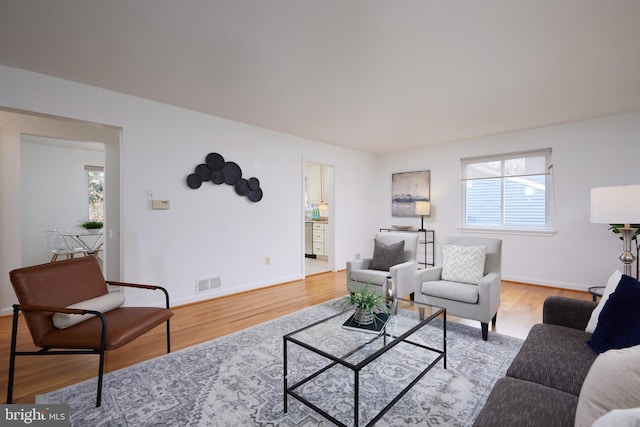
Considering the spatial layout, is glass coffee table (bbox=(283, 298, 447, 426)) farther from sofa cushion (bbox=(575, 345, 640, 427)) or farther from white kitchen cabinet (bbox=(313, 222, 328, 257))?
white kitchen cabinet (bbox=(313, 222, 328, 257))

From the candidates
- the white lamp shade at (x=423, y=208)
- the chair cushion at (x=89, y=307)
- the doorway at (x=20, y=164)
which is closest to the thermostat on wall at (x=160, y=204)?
the doorway at (x=20, y=164)

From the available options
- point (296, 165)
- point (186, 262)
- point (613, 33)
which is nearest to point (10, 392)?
point (186, 262)

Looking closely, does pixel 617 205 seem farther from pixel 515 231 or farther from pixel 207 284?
pixel 207 284

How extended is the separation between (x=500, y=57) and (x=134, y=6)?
111 inches

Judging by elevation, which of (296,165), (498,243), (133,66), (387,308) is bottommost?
(387,308)

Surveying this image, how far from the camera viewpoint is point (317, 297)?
13.2ft

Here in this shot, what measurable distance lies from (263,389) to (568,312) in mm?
2126

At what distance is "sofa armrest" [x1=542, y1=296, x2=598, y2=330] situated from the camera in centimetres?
192

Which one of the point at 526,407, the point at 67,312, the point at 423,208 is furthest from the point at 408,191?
the point at 67,312

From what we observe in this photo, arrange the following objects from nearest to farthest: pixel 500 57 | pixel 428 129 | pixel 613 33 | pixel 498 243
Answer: pixel 613 33
pixel 500 57
pixel 498 243
pixel 428 129

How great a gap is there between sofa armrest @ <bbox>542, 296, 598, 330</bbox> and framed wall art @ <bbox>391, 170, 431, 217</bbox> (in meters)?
3.89

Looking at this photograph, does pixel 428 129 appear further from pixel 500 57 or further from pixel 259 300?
pixel 259 300

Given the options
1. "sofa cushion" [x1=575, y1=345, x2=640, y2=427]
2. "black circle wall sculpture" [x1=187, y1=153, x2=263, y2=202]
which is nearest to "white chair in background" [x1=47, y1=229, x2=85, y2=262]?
"black circle wall sculpture" [x1=187, y1=153, x2=263, y2=202]

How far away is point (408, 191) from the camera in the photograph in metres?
6.09
